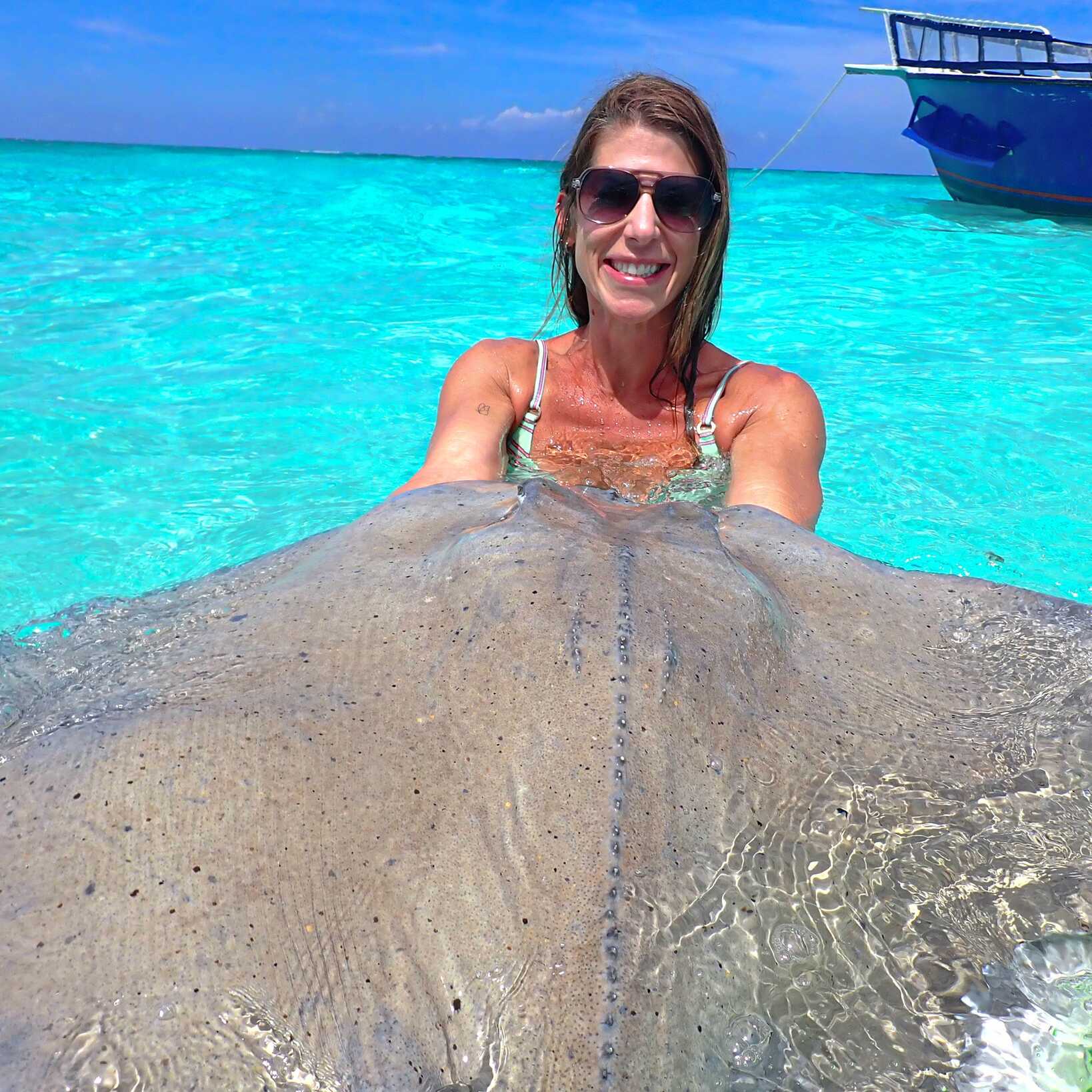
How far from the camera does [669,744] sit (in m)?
1.51

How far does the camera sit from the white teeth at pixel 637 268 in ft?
11.3

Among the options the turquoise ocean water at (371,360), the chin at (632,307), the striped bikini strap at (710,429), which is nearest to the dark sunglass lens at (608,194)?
the chin at (632,307)

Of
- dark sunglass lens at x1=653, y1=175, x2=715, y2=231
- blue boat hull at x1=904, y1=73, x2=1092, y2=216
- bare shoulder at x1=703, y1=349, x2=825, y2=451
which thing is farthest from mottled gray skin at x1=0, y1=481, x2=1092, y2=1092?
blue boat hull at x1=904, y1=73, x2=1092, y2=216

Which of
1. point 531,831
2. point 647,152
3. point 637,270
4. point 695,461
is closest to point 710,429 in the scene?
point 695,461

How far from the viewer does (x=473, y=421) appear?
141 inches

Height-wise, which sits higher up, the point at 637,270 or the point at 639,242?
the point at 639,242

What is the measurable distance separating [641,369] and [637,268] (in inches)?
21.6

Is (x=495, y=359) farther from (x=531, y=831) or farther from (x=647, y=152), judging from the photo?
(x=531, y=831)

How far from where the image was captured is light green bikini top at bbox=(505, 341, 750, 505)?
371cm

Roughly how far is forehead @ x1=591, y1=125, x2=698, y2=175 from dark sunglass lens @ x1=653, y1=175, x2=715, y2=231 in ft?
0.25

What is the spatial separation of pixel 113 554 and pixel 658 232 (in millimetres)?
3499

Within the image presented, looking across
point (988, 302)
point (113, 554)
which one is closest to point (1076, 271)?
point (988, 302)

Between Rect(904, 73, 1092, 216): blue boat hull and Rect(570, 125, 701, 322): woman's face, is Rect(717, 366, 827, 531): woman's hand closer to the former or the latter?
Rect(570, 125, 701, 322): woman's face

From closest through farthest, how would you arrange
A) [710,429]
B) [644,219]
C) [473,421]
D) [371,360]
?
[644,219] → [473,421] → [710,429] → [371,360]
